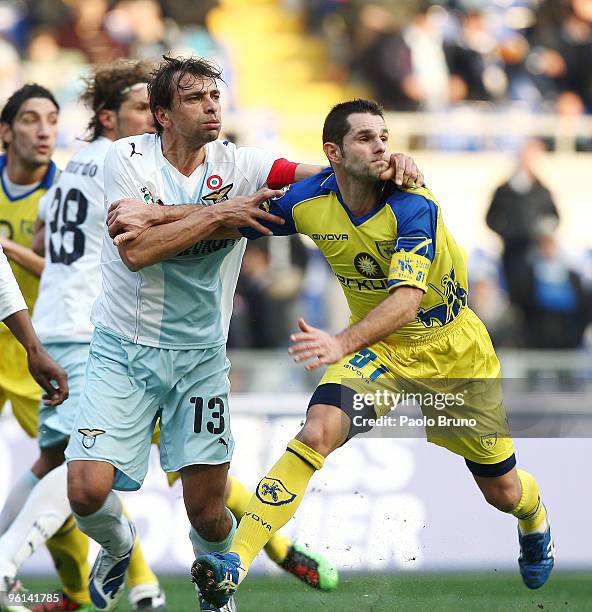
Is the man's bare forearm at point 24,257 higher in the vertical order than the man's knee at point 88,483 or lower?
higher

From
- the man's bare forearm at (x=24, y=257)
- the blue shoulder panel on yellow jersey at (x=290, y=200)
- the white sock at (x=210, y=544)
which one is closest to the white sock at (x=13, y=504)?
the man's bare forearm at (x=24, y=257)

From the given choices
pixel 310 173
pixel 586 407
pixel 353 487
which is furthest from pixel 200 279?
pixel 586 407

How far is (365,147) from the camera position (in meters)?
5.70

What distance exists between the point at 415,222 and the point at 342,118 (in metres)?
0.56

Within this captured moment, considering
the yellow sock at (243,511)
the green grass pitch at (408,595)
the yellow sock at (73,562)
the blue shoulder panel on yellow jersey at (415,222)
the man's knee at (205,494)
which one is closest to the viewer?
the blue shoulder panel on yellow jersey at (415,222)

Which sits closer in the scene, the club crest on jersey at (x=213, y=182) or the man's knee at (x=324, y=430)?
the man's knee at (x=324, y=430)

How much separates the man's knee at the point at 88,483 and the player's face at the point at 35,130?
243 centimetres

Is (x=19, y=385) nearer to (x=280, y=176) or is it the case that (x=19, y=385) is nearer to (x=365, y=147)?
(x=280, y=176)

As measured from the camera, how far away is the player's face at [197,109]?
577cm

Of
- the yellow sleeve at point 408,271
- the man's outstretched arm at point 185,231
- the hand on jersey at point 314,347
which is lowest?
the hand on jersey at point 314,347

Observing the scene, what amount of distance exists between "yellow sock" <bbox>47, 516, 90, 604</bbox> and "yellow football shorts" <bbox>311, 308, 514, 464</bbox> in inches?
78.3

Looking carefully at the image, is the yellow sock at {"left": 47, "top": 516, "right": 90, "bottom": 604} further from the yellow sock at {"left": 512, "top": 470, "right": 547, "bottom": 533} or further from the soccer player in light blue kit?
the yellow sock at {"left": 512, "top": 470, "right": 547, "bottom": 533}

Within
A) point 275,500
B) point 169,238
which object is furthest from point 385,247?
point 275,500

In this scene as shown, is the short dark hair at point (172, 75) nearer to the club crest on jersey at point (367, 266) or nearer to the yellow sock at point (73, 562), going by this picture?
the club crest on jersey at point (367, 266)
